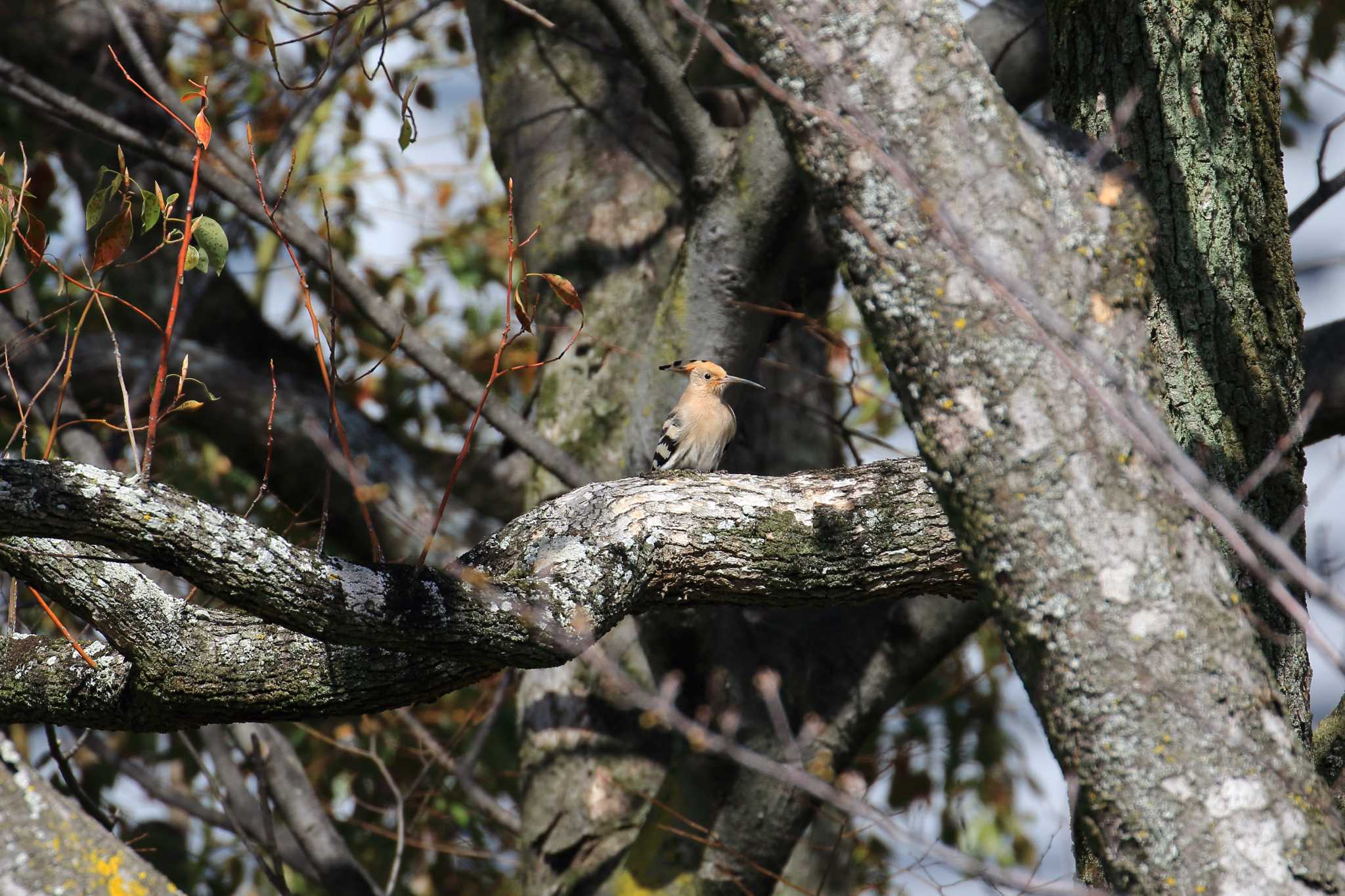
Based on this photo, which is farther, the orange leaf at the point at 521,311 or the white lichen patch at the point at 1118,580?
the orange leaf at the point at 521,311

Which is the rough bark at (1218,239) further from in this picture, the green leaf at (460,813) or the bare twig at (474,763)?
the green leaf at (460,813)

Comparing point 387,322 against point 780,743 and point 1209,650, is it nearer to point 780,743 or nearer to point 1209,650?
point 780,743

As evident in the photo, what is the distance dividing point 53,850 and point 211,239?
1533 millimetres

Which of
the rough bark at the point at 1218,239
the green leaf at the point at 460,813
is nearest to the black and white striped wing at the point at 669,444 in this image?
the rough bark at the point at 1218,239

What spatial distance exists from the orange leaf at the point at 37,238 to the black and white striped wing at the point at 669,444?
2.40 m

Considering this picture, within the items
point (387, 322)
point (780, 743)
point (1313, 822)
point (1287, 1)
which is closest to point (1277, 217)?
point (1313, 822)

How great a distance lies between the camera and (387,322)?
16.3ft

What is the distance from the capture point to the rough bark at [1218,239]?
3309mm

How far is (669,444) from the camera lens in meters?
5.54

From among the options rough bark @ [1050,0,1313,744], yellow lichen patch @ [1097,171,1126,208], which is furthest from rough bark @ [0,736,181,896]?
rough bark @ [1050,0,1313,744]

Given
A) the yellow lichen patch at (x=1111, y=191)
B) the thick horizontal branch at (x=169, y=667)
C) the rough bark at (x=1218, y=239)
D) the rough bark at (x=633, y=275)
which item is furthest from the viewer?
the rough bark at (x=633, y=275)

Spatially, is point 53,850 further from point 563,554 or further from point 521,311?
point 521,311

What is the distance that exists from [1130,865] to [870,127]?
136 cm

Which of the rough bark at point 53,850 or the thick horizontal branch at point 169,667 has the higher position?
the thick horizontal branch at point 169,667
